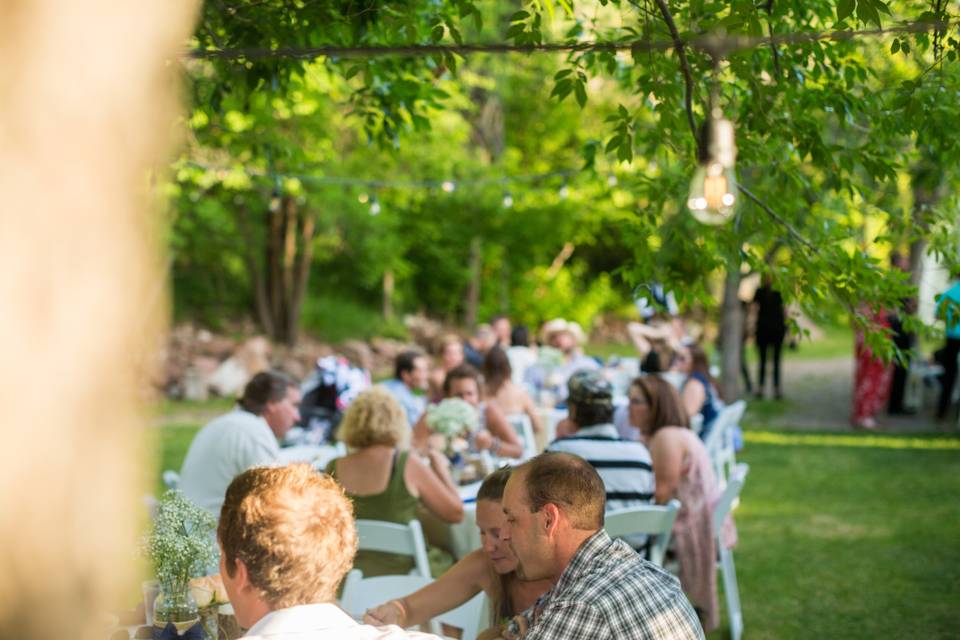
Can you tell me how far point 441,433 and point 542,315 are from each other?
715 inches

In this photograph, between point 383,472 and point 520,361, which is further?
point 520,361

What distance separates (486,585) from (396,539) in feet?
2.97

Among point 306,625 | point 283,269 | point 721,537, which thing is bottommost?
point 721,537

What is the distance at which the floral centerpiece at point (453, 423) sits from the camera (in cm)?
618

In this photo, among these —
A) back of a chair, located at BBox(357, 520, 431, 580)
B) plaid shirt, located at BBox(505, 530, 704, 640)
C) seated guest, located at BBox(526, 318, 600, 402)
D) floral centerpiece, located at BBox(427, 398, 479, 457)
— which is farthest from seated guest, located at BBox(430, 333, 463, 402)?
plaid shirt, located at BBox(505, 530, 704, 640)

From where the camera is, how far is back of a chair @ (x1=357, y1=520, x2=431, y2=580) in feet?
14.2

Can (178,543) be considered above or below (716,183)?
below

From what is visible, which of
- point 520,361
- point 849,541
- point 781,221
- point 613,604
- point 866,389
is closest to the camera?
point 613,604

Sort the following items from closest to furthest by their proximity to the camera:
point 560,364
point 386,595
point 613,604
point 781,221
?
point 613,604 < point 386,595 < point 781,221 < point 560,364

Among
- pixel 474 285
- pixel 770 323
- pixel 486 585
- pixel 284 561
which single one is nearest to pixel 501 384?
pixel 486 585

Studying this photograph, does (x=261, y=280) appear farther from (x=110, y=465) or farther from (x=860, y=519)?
(x=110, y=465)

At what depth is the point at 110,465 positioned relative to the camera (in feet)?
4.28

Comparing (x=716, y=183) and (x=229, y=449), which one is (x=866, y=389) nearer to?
(x=229, y=449)

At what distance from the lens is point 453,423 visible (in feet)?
20.3
